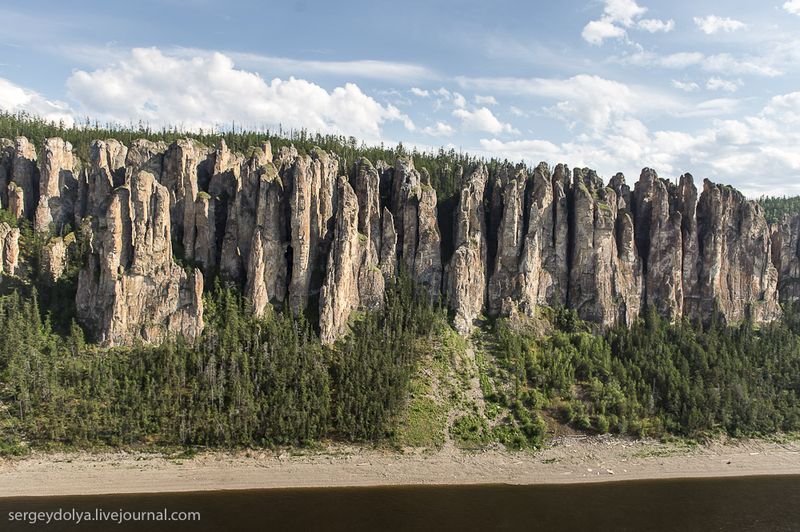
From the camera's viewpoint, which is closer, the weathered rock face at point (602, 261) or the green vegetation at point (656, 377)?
the green vegetation at point (656, 377)

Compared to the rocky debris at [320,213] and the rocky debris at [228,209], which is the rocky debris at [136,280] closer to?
the rocky debris at [228,209]

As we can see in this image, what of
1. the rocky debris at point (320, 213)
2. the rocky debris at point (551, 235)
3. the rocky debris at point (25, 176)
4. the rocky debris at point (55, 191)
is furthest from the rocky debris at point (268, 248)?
the rocky debris at point (551, 235)

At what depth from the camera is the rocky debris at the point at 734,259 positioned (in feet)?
394

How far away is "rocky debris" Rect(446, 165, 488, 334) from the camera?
111 metres

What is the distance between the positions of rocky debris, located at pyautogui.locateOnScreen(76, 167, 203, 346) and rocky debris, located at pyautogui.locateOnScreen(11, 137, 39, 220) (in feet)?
91.8

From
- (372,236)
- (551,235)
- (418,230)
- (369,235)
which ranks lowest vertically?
(372,236)

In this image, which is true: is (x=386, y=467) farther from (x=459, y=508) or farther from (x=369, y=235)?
(x=369, y=235)

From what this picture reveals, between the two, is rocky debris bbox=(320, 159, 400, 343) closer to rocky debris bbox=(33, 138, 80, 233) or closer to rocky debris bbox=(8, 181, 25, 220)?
rocky debris bbox=(33, 138, 80, 233)

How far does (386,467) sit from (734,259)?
334 ft

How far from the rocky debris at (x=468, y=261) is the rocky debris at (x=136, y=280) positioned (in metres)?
53.1

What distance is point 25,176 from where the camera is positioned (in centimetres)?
11462

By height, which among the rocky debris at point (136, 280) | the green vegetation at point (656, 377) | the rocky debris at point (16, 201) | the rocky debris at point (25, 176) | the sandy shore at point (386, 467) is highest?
the rocky debris at point (25, 176)

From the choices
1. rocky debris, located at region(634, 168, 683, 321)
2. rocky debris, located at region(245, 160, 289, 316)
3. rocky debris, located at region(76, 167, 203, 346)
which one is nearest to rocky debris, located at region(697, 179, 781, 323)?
rocky debris, located at region(634, 168, 683, 321)

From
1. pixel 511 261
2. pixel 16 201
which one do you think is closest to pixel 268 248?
pixel 511 261
